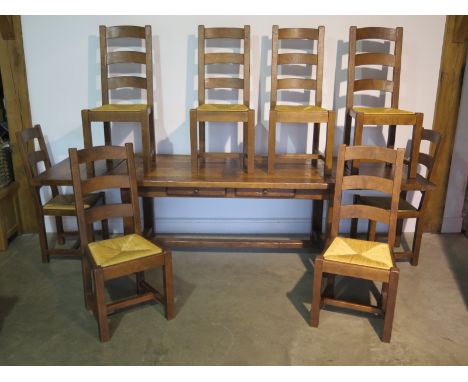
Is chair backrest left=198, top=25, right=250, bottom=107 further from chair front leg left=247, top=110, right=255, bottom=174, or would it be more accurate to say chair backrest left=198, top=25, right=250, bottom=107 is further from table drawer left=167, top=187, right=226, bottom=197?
table drawer left=167, top=187, right=226, bottom=197

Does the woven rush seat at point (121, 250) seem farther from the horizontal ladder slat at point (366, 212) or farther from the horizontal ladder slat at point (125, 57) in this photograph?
the horizontal ladder slat at point (125, 57)

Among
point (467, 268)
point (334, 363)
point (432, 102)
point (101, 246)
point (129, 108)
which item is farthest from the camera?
point (432, 102)

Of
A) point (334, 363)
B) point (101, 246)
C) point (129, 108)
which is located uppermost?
point (129, 108)

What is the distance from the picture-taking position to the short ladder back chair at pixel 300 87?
9.29ft

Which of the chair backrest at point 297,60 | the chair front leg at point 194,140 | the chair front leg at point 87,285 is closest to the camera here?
the chair front leg at point 87,285

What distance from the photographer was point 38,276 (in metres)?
2.96

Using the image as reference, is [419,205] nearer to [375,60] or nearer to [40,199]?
[375,60]

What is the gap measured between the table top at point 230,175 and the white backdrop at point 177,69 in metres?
0.30

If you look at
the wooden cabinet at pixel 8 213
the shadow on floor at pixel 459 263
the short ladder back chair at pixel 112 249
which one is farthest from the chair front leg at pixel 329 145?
the wooden cabinet at pixel 8 213

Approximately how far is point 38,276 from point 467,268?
2.93 metres

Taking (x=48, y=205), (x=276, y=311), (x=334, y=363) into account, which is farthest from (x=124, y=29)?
(x=334, y=363)

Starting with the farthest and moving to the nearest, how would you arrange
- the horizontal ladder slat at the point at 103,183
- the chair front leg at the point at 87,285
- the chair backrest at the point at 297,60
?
the chair backrest at the point at 297,60 < the chair front leg at the point at 87,285 < the horizontal ladder slat at the point at 103,183

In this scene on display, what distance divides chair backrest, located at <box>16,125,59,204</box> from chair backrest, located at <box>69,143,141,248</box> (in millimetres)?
748

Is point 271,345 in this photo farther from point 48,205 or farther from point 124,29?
point 124,29
